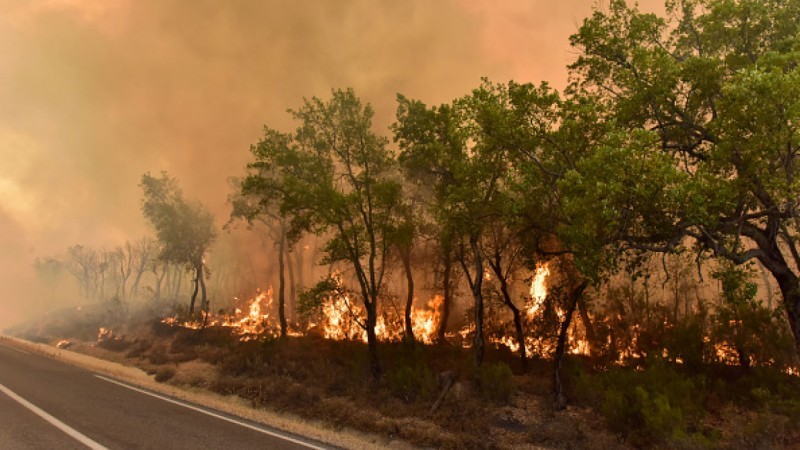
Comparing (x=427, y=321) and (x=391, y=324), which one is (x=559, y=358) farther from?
(x=427, y=321)

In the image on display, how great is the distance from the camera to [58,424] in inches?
428

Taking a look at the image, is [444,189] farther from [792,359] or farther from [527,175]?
[792,359]

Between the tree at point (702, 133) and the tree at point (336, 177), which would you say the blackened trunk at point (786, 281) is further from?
the tree at point (336, 177)

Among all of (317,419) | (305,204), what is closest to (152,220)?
(305,204)

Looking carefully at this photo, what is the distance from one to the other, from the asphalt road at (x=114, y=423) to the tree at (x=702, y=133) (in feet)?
31.7

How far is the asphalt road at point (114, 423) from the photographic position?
9.58 metres

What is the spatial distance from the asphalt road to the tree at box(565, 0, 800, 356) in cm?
966

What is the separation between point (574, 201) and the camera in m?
10.4

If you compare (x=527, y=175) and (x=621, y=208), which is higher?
(x=527, y=175)

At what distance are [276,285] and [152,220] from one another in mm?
34340

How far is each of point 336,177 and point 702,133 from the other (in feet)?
52.9

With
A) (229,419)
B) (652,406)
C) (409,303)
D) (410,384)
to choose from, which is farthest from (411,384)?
(409,303)

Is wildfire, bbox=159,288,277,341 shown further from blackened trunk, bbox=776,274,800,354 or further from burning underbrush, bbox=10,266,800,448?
blackened trunk, bbox=776,274,800,354

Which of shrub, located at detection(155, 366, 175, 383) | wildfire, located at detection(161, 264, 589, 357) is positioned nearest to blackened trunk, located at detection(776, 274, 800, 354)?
wildfire, located at detection(161, 264, 589, 357)
